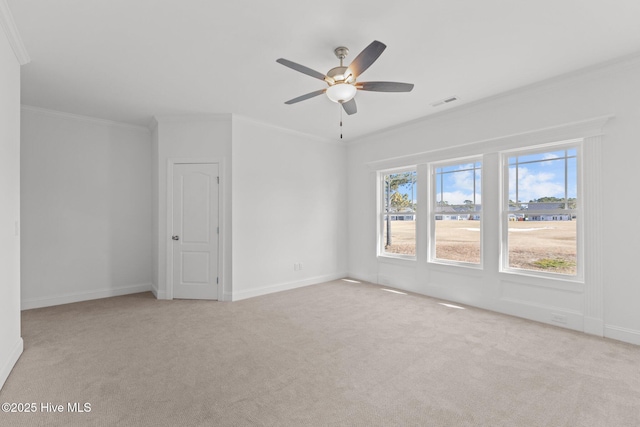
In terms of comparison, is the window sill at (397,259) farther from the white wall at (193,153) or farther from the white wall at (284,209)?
the white wall at (193,153)

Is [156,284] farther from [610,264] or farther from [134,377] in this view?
[610,264]

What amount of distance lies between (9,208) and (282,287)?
3544 millimetres

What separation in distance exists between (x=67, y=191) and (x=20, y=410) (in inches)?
136

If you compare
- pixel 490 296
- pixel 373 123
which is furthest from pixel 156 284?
pixel 490 296

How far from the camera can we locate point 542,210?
379 centimetres

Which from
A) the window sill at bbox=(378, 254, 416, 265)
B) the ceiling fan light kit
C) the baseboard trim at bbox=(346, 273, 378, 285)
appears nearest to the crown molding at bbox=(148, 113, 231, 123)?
the ceiling fan light kit

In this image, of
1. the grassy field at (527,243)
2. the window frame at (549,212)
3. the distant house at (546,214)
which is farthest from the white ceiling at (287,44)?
the grassy field at (527,243)

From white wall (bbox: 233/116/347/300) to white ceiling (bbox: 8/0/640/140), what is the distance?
1.12 m

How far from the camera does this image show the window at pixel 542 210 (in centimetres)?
359

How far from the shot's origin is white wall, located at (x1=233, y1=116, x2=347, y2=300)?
4.78m

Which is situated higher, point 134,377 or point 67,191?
point 67,191

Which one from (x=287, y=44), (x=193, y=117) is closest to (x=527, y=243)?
(x=287, y=44)

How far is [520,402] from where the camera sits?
2.12 metres

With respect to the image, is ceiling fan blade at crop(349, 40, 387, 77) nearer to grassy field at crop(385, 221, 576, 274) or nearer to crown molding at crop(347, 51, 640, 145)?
crown molding at crop(347, 51, 640, 145)
